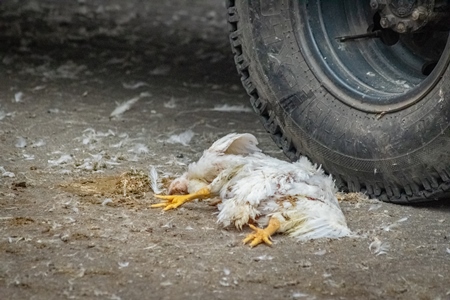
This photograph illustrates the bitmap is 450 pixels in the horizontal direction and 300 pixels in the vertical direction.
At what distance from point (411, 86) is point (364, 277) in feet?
2.98

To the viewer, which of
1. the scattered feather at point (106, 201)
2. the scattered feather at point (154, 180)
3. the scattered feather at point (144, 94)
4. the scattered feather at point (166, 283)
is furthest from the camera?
the scattered feather at point (144, 94)

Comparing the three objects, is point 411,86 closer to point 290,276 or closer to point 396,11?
point 396,11

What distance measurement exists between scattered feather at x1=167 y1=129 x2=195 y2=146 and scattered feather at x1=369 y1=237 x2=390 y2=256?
4.59 ft

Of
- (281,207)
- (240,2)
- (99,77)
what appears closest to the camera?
(281,207)

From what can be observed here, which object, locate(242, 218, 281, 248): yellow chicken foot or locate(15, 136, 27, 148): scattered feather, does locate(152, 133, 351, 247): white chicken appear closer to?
locate(242, 218, 281, 248): yellow chicken foot

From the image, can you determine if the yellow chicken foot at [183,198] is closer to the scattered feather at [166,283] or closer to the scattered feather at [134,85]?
the scattered feather at [166,283]

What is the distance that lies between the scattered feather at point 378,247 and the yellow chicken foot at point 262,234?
0.30 m

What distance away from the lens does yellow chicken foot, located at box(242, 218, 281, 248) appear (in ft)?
9.00

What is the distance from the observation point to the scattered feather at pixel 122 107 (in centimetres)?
439

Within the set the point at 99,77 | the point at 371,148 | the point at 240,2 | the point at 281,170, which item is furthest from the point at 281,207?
the point at 99,77

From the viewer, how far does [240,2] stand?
11.3 feet

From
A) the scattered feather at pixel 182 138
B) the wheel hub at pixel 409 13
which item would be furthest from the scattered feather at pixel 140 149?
the wheel hub at pixel 409 13

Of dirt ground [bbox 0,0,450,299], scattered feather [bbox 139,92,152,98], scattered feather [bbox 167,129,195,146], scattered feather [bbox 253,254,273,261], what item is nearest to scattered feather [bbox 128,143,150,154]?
dirt ground [bbox 0,0,450,299]

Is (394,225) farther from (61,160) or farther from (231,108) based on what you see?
(231,108)
